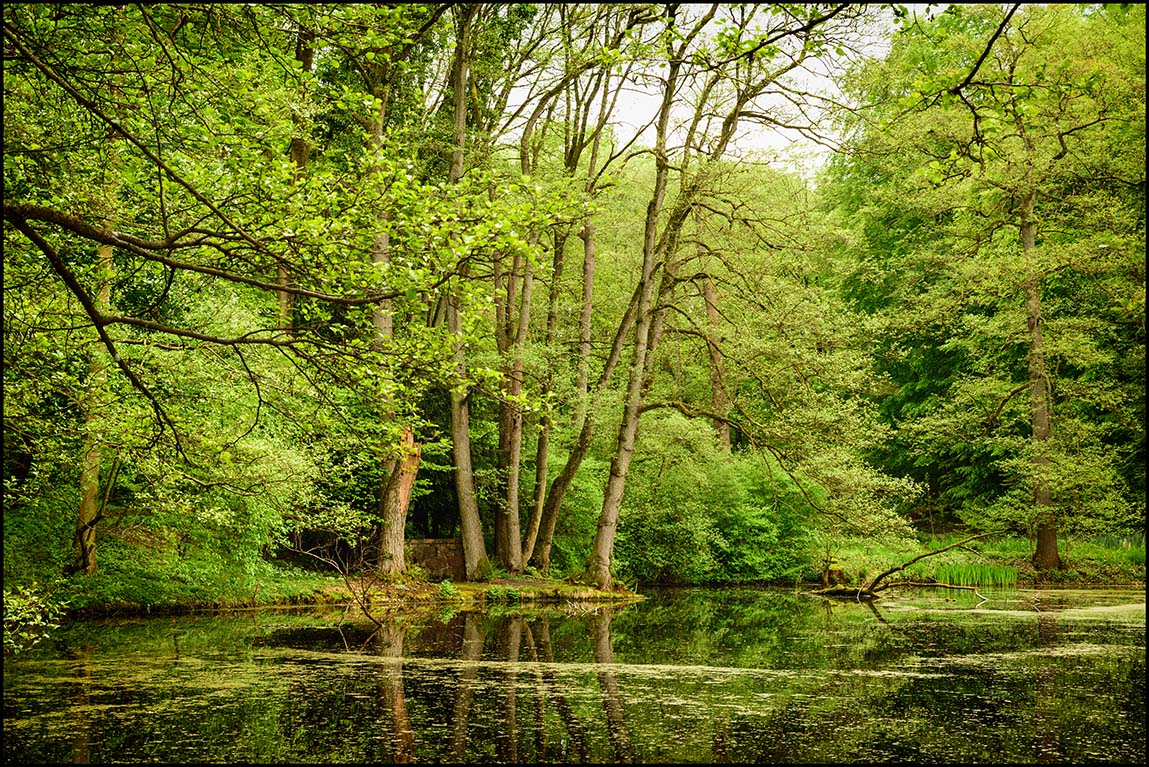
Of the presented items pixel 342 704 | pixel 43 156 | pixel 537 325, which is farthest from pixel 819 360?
pixel 43 156

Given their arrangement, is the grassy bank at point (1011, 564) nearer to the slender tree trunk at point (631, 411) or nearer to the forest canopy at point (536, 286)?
the forest canopy at point (536, 286)

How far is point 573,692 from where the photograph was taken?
8.45 metres

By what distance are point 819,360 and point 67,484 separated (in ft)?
A: 43.2

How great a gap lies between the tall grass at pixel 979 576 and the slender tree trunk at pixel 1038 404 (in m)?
1.18

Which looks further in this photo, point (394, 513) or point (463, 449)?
point (463, 449)

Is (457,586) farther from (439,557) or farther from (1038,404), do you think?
(1038,404)

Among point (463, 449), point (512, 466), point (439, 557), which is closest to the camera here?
point (463, 449)

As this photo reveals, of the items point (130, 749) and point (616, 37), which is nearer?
point (130, 749)

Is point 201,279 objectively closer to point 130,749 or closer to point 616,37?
point 130,749

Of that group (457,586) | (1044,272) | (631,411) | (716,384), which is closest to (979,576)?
(1044,272)

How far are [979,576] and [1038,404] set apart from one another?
4.69 m

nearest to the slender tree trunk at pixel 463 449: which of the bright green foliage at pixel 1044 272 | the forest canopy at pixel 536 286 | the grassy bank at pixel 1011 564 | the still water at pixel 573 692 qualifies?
the forest canopy at pixel 536 286

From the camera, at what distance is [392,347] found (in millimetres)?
6695

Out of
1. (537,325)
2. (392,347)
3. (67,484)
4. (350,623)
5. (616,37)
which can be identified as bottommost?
(350,623)
